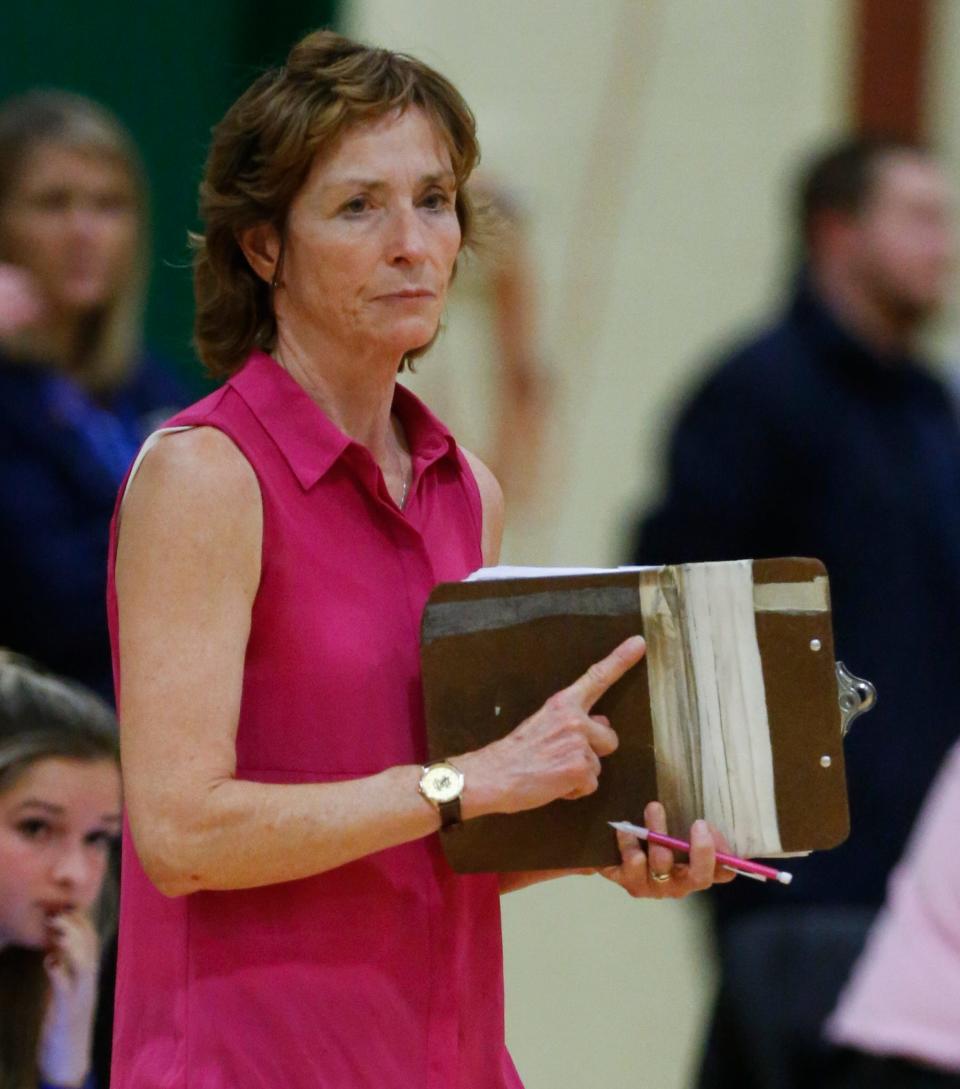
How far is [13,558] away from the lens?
136 inches

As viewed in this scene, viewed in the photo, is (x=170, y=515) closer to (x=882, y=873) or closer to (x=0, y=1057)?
(x=0, y=1057)

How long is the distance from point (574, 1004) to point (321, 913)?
139 inches

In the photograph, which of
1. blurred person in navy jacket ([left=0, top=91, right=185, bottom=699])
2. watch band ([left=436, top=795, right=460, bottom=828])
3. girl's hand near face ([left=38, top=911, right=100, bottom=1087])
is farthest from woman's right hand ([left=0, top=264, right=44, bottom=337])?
watch band ([left=436, top=795, right=460, bottom=828])

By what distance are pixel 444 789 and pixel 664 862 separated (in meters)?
0.22

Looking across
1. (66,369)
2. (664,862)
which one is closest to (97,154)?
(66,369)

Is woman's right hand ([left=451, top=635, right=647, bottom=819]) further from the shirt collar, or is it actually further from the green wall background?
the green wall background

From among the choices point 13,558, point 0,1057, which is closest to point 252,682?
point 0,1057

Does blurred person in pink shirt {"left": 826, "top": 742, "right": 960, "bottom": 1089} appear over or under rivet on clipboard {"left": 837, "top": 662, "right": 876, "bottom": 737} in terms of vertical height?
under

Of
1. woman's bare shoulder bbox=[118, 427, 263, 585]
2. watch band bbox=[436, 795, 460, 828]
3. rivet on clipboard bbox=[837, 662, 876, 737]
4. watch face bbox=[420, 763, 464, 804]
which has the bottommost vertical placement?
watch band bbox=[436, 795, 460, 828]

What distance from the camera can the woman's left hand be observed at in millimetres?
2109

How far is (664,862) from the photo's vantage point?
2113 mm

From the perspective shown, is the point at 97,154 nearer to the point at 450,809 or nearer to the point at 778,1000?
the point at 778,1000

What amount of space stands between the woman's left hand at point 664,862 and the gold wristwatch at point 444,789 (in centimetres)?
18

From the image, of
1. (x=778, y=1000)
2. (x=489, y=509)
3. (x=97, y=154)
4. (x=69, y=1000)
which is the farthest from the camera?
(x=97, y=154)
